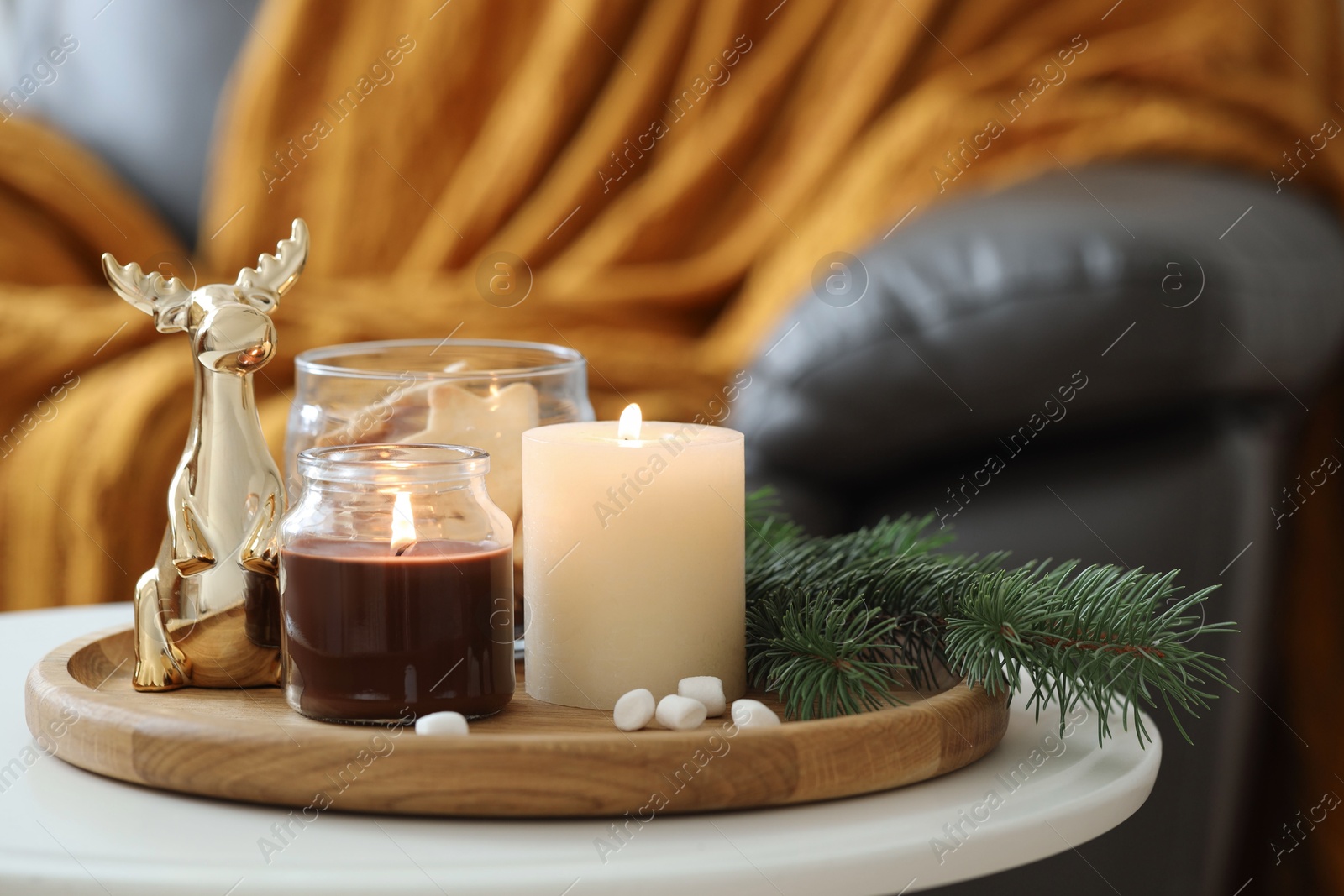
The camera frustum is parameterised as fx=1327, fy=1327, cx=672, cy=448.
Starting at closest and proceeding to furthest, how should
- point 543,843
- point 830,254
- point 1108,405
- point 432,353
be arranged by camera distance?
point 543,843, point 432,353, point 1108,405, point 830,254

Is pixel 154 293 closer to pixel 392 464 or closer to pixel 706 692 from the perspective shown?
pixel 392 464

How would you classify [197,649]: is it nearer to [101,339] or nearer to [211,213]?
[101,339]

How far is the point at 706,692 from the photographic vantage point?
51 centimetres

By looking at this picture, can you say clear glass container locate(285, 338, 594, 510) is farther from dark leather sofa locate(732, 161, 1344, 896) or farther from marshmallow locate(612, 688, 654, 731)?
dark leather sofa locate(732, 161, 1344, 896)

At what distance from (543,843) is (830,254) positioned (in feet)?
3.55

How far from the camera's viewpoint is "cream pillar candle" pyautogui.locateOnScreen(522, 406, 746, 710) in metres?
0.54

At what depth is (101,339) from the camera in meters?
1.35

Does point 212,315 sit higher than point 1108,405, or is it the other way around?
point 212,315

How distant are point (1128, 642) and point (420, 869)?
0.95ft

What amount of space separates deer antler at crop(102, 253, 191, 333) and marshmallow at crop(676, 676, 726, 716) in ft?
0.87

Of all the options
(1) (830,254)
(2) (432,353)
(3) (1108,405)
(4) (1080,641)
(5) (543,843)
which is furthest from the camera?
(1) (830,254)

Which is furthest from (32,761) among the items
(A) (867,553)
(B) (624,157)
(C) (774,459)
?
(B) (624,157)

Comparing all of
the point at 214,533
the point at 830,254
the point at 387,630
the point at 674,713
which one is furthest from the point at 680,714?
the point at 830,254

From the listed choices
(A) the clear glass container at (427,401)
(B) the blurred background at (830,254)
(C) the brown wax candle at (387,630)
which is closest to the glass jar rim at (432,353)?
(A) the clear glass container at (427,401)
